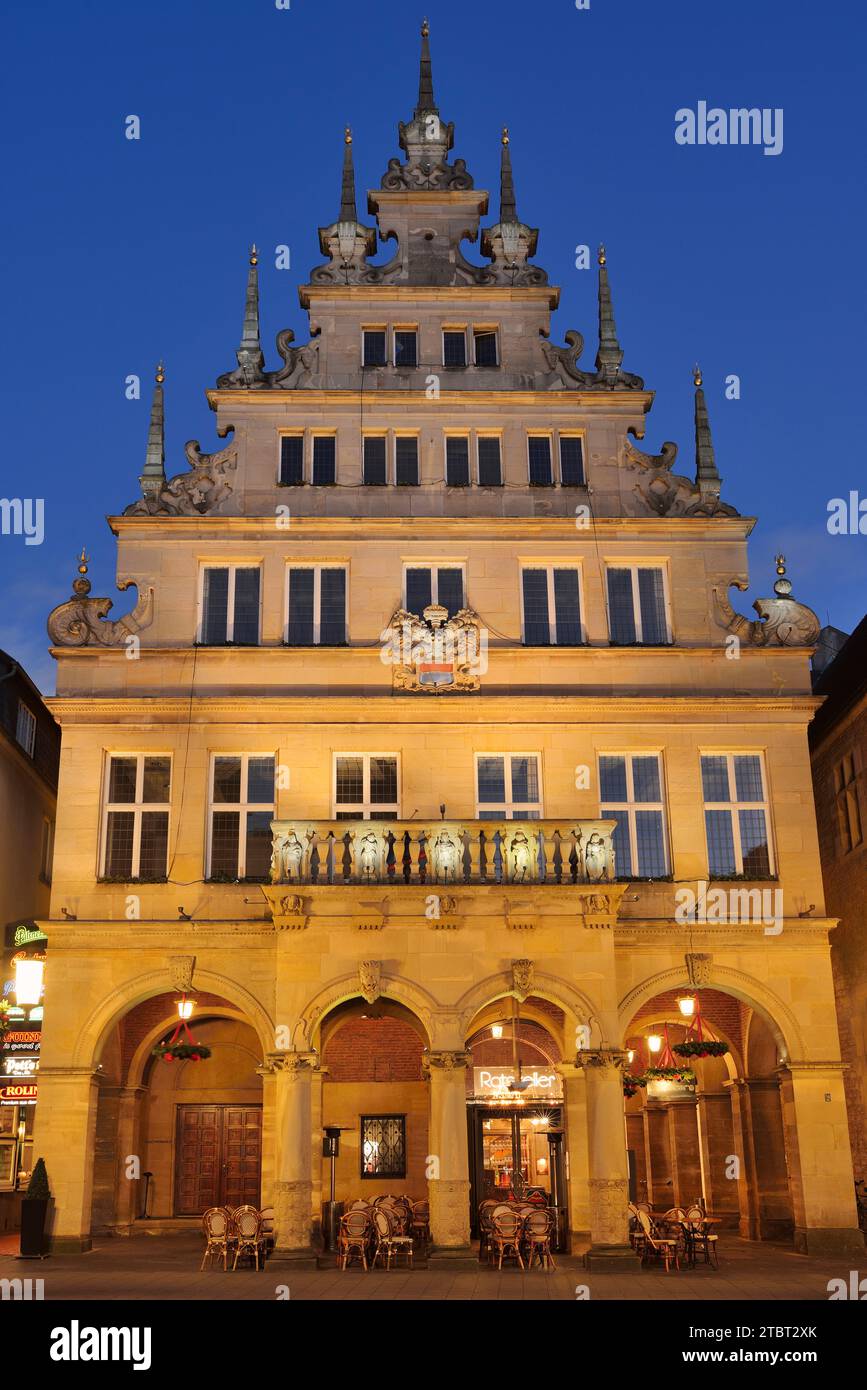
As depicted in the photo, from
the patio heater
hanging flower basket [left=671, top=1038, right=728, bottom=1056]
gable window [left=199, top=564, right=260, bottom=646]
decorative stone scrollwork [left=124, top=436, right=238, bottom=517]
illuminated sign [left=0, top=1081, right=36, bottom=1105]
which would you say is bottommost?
the patio heater

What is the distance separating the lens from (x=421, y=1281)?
77.7 feet

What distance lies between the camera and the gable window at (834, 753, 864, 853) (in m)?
33.4

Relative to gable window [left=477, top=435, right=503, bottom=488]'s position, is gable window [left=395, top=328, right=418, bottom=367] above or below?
above

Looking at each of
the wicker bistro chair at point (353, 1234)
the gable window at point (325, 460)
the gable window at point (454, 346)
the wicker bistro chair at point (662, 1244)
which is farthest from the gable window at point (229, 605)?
the wicker bistro chair at point (662, 1244)

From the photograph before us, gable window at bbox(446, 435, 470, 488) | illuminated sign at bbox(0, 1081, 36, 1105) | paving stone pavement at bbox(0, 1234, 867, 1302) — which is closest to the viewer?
paving stone pavement at bbox(0, 1234, 867, 1302)

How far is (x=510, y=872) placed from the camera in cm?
2716

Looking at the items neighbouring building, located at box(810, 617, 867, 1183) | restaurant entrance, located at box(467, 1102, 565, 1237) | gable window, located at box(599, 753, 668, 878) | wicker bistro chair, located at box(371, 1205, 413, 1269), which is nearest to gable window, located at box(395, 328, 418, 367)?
gable window, located at box(599, 753, 668, 878)

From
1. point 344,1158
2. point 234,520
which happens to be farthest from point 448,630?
point 344,1158

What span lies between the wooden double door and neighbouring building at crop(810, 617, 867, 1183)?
45.3 feet

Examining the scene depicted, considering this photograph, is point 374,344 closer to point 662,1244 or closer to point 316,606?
point 316,606

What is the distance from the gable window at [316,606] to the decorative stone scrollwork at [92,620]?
10.1 ft

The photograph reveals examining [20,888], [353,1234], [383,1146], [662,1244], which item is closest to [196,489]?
[20,888]

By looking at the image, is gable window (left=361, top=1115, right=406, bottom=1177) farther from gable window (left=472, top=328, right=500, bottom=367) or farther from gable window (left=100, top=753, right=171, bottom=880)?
gable window (left=472, top=328, right=500, bottom=367)
